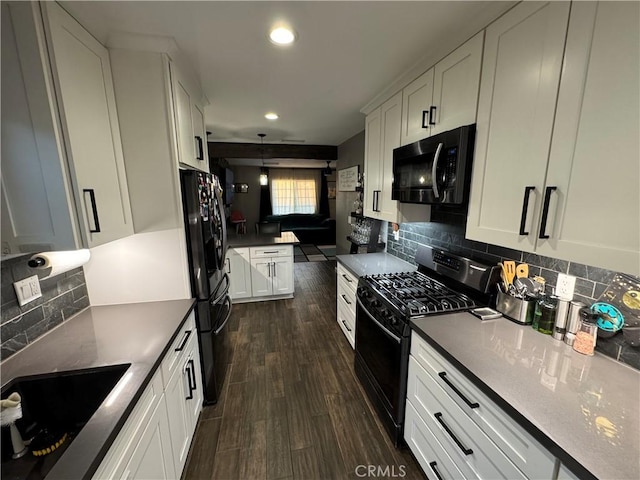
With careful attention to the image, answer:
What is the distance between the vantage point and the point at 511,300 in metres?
1.41

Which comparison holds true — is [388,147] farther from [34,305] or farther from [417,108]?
[34,305]

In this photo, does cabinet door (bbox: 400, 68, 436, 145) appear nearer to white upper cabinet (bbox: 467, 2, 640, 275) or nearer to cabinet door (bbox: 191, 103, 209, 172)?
white upper cabinet (bbox: 467, 2, 640, 275)

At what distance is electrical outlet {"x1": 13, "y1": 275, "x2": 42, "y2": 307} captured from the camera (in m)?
1.19

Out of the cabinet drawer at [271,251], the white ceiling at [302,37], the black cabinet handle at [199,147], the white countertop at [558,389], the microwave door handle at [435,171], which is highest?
A: the white ceiling at [302,37]

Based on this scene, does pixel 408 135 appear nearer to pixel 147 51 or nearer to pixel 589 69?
pixel 589 69

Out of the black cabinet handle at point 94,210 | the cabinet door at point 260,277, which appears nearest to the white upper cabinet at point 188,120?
the black cabinet handle at point 94,210

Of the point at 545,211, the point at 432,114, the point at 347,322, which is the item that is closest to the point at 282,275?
the point at 347,322

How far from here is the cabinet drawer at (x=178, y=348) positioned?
4.18 ft

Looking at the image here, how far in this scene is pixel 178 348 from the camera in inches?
56.2

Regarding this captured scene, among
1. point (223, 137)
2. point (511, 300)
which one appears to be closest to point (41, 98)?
point (511, 300)

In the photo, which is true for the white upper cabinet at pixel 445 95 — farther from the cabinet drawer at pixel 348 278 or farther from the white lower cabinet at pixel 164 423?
the white lower cabinet at pixel 164 423

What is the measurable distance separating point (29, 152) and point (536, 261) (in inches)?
91.6

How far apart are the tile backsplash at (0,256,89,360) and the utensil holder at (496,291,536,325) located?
237 cm

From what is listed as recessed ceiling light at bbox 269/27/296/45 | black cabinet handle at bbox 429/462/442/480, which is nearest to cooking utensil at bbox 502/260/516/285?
black cabinet handle at bbox 429/462/442/480
